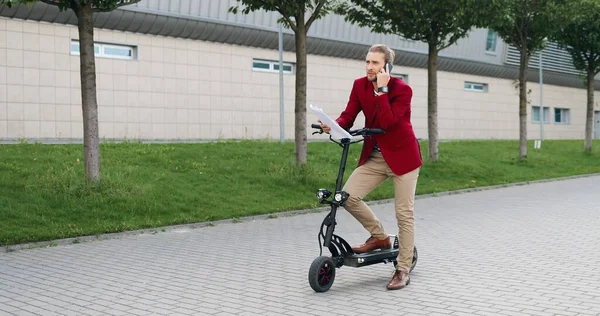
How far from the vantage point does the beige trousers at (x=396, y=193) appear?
20.8 ft

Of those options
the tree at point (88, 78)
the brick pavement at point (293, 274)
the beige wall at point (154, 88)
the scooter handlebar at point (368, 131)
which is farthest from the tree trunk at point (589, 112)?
the scooter handlebar at point (368, 131)

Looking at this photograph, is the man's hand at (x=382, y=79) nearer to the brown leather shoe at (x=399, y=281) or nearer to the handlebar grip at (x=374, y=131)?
the handlebar grip at (x=374, y=131)

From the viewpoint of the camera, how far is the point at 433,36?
19125 mm

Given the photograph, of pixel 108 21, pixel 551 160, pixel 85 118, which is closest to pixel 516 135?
pixel 551 160

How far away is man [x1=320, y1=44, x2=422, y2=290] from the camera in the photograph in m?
6.12

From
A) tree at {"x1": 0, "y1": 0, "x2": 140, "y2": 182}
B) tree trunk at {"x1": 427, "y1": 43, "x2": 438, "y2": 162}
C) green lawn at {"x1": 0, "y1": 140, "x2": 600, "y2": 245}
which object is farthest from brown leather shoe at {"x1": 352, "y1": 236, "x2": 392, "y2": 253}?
tree trunk at {"x1": 427, "y1": 43, "x2": 438, "y2": 162}

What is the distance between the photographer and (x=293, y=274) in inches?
278

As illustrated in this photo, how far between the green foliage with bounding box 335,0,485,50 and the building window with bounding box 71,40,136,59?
7746 millimetres

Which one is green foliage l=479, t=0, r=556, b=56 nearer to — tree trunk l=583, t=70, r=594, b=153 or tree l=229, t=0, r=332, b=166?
tree trunk l=583, t=70, r=594, b=153

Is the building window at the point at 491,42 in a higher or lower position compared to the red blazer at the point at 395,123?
higher

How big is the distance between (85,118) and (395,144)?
21.5 ft

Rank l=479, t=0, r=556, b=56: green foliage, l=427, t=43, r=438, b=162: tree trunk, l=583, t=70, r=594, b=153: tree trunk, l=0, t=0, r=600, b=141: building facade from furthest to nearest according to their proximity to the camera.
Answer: l=583, t=70, r=594, b=153: tree trunk < l=479, t=0, r=556, b=56: green foliage < l=0, t=0, r=600, b=141: building facade < l=427, t=43, r=438, b=162: tree trunk

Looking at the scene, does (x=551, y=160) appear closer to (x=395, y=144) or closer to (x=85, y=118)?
A: (x=85, y=118)

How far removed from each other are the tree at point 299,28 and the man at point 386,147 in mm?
8093
